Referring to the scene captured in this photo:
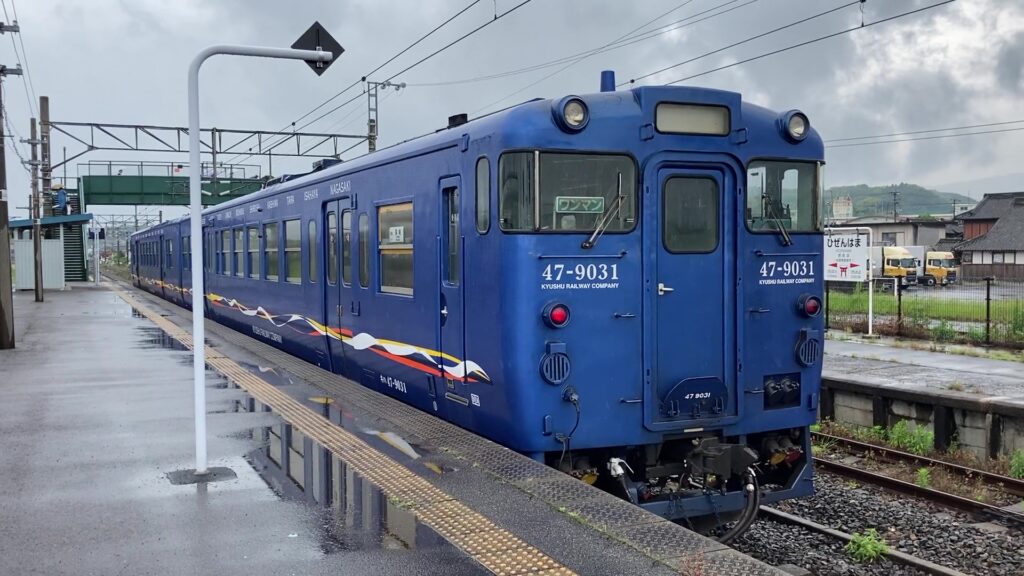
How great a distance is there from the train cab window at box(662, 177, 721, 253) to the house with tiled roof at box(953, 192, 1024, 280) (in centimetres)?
4297

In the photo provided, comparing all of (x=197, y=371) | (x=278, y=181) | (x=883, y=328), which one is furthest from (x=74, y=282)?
(x=197, y=371)

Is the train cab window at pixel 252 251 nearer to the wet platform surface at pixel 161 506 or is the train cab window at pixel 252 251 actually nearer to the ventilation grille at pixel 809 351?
the wet platform surface at pixel 161 506

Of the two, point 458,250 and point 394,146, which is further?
point 394,146

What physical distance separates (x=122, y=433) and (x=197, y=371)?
2145 millimetres

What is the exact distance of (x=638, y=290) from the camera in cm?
607

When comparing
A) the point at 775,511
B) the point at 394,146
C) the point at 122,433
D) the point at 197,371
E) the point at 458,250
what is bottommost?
the point at 775,511

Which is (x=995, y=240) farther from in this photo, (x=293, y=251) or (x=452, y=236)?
(x=452, y=236)

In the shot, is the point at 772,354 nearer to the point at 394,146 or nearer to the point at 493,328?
the point at 493,328

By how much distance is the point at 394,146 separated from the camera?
8547mm

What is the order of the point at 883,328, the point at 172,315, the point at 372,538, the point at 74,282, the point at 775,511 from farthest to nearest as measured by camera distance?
the point at 74,282 < the point at 172,315 < the point at 883,328 < the point at 775,511 < the point at 372,538

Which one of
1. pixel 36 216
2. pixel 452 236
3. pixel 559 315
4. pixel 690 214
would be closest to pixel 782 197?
pixel 690 214

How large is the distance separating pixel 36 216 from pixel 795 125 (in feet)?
104

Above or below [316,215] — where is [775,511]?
below

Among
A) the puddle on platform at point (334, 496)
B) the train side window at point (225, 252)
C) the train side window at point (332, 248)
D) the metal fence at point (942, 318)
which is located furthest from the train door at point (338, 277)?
the metal fence at point (942, 318)
